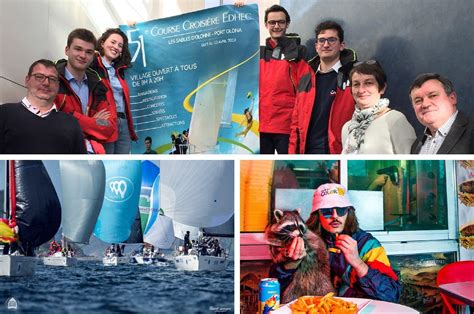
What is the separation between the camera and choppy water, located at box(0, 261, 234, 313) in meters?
2.83

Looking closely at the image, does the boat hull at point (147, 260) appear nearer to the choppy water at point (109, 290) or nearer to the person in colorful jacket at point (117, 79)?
the choppy water at point (109, 290)

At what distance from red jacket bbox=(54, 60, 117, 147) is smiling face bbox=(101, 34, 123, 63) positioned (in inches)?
5.9

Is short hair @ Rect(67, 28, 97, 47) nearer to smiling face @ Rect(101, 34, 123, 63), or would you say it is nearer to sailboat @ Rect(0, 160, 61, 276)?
smiling face @ Rect(101, 34, 123, 63)

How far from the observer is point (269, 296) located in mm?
2850

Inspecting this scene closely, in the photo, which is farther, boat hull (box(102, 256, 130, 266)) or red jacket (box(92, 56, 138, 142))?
red jacket (box(92, 56, 138, 142))

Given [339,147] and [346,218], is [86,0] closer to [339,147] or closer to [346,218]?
[339,147]

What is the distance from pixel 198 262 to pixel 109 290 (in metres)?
0.49

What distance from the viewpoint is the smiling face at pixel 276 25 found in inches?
140

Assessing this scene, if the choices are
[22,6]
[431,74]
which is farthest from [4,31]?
[431,74]

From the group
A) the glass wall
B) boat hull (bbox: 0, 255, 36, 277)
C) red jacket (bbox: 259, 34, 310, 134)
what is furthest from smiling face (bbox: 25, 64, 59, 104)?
the glass wall

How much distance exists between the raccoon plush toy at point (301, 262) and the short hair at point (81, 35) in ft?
5.47

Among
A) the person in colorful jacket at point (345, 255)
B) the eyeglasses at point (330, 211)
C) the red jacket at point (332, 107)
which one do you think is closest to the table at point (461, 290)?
the person in colorful jacket at point (345, 255)

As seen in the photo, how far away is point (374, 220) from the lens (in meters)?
2.96
